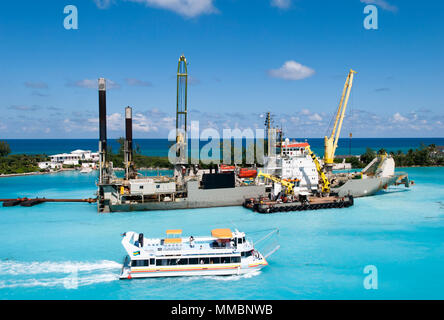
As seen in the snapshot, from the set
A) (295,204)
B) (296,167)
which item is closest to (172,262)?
(295,204)

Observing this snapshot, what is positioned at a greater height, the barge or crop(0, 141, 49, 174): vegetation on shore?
crop(0, 141, 49, 174): vegetation on shore

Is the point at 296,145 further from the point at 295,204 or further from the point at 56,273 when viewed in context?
the point at 56,273

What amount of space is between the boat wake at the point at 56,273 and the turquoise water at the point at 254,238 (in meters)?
0.05

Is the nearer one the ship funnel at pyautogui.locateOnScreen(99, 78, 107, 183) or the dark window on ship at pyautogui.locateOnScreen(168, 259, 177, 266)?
the dark window on ship at pyautogui.locateOnScreen(168, 259, 177, 266)

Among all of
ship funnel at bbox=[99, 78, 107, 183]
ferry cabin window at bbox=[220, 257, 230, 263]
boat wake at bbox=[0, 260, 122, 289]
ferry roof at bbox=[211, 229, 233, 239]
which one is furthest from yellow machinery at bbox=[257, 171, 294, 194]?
boat wake at bbox=[0, 260, 122, 289]

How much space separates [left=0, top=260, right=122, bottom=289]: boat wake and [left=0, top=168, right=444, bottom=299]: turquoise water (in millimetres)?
52

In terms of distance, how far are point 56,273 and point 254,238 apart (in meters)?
12.2

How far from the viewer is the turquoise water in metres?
16.5

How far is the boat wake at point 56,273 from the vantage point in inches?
683

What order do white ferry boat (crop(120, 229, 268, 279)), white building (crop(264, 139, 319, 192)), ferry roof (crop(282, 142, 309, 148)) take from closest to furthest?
1. white ferry boat (crop(120, 229, 268, 279))
2. white building (crop(264, 139, 319, 192))
3. ferry roof (crop(282, 142, 309, 148))

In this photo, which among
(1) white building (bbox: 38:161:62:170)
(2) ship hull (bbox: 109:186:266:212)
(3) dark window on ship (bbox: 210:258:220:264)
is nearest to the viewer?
(3) dark window on ship (bbox: 210:258:220:264)

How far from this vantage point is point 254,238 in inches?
925

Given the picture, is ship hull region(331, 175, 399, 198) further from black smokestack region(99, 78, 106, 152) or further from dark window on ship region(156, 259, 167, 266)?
black smokestack region(99, 78, 106, 152)
